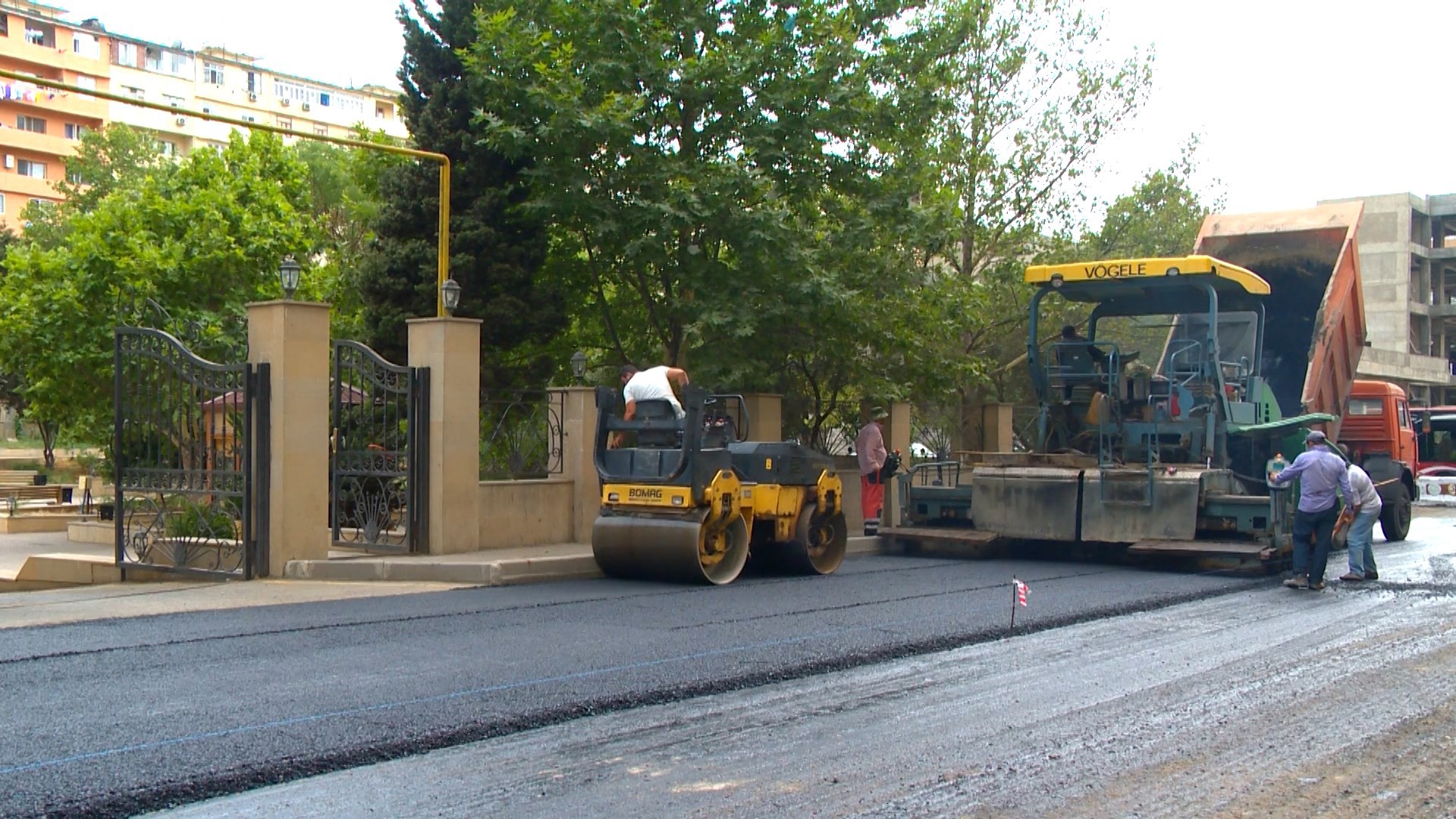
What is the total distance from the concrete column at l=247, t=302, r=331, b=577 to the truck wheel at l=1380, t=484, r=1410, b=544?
44.1ft

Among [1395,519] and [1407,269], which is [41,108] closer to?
[1407,269]

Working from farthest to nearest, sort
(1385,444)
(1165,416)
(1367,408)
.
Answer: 1. (1367,408)
2. (1385,444)
3. (1165,416)

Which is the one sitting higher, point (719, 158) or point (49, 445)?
point (719, 158)

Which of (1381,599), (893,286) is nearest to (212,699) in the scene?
(1381,599)

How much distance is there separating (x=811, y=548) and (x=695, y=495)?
199cm

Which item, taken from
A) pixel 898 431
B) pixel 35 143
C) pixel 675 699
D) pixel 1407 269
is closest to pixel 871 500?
pixel 898 431

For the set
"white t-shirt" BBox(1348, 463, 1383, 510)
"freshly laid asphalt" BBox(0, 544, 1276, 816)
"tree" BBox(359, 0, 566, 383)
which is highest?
"tree" BBox(359, 0, 566, 383)

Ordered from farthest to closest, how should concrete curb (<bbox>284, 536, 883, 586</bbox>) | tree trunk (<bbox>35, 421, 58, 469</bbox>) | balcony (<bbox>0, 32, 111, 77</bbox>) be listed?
1. balcony (<bbox>0, 32, 111, 77</bbox>)
2. tree trunk (<bbox>35, 421, 58, 469</bbox>)
3. concrete curb (<bbox>284, 536, 883, 586</bbox>)

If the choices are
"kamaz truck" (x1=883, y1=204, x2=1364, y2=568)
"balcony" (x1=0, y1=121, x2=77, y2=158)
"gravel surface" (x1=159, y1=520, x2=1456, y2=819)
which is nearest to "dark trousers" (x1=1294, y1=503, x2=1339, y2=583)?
"kamaz truck" (x1=883, y1=204, x2=1364, y2=568)

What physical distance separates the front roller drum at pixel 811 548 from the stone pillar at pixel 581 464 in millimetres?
2457

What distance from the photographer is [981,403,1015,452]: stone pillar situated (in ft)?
66.0

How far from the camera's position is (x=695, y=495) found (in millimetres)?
11250

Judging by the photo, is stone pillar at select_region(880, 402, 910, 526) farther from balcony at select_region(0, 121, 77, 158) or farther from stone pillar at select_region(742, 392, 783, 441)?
balcony at select_region(0, 121, 77, 158)

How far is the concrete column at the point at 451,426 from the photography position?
1295 cm
